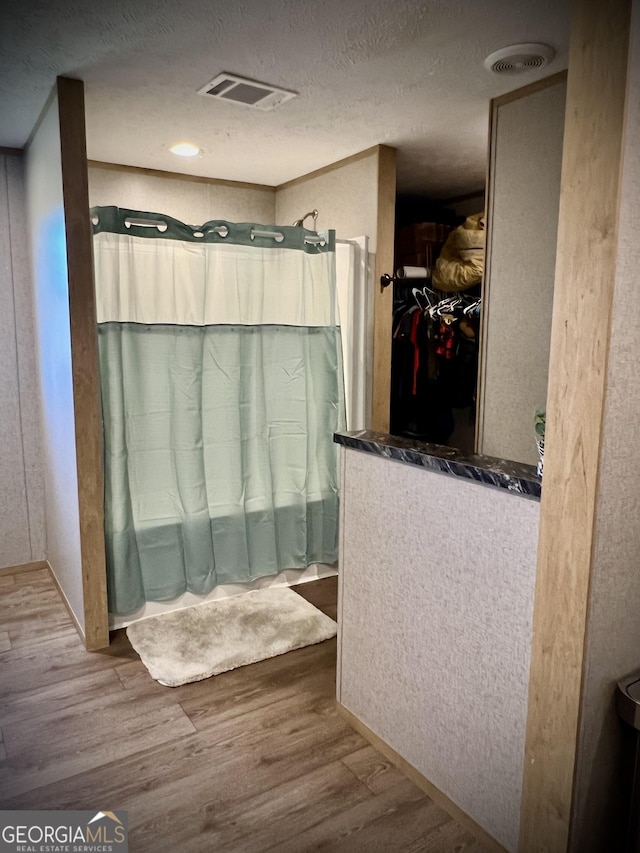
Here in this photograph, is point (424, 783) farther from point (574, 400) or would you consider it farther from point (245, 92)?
point (245, 92)

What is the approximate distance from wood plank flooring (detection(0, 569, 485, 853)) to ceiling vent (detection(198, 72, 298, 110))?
7.43 ft

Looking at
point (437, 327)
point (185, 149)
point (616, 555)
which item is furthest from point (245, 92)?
point (616, 555)

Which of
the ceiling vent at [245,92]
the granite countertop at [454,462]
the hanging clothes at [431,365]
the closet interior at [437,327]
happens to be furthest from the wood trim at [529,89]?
the granite countertop at [454,462]

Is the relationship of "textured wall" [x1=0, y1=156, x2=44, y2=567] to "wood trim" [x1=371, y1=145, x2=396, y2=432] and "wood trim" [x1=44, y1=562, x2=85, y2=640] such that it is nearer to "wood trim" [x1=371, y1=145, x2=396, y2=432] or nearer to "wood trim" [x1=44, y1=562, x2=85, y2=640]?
"wood trim" [x1=44, y1=562, x2=85, y2=640]

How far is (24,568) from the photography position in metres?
3.46

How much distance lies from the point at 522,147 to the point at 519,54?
1.29ft

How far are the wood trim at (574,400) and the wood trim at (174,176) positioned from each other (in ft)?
9.15

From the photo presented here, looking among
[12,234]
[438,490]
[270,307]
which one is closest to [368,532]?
[438,490]

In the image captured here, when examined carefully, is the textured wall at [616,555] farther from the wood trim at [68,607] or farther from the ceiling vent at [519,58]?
the wood trim at [68,607]

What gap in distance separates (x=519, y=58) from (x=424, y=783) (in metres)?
2.36

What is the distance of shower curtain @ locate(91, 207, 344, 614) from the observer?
2.69m

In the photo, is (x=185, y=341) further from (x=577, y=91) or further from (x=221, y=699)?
(x=577, y=91)

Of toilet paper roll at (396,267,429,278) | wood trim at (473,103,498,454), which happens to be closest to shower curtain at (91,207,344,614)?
toilet paper roll at (396,267,429,278)

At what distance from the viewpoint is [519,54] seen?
2.06 meters
